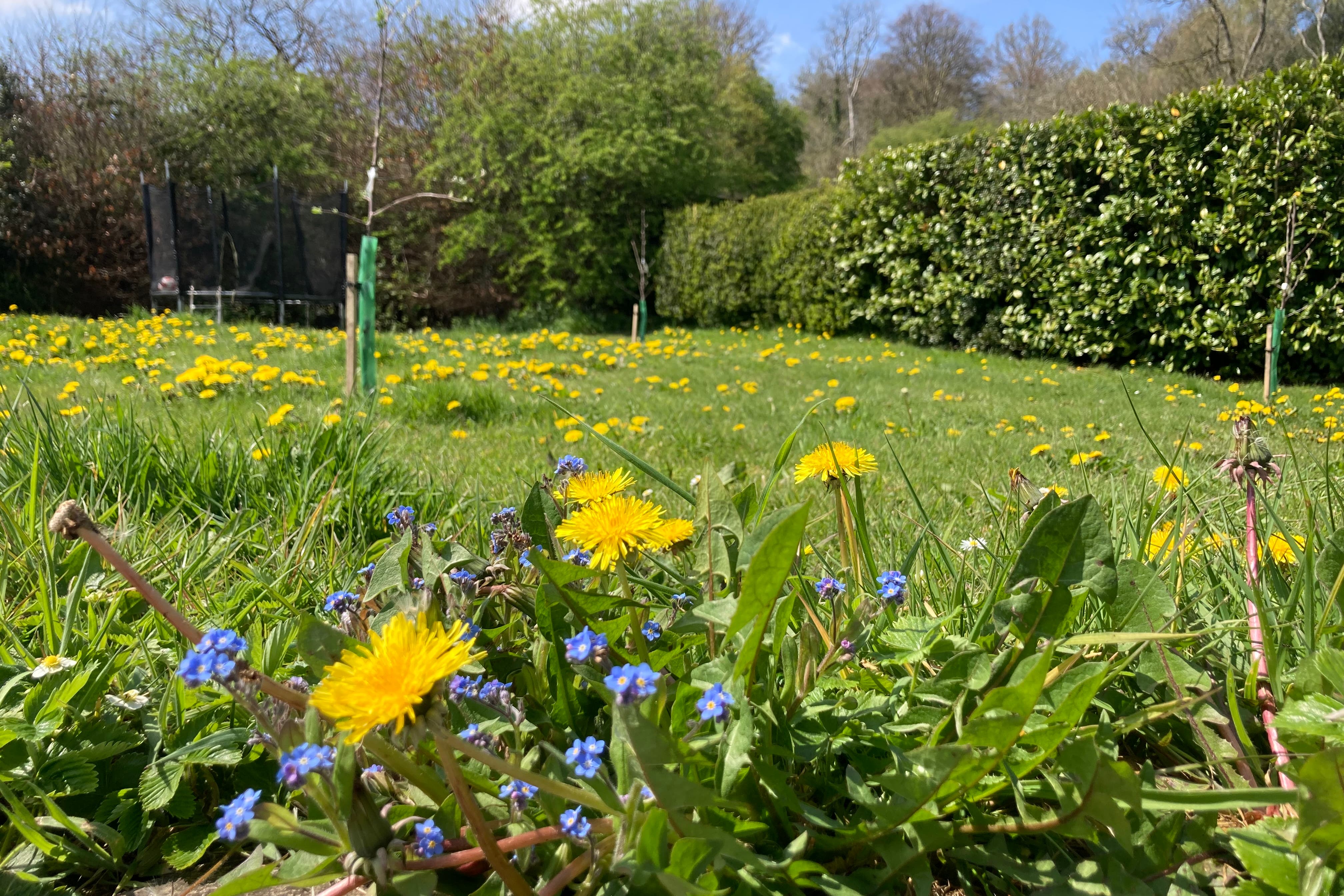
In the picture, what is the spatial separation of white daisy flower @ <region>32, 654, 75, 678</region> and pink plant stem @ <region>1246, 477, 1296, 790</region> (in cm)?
145

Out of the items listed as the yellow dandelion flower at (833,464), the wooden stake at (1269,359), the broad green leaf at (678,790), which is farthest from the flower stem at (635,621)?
the wooden stake at (1269,359)

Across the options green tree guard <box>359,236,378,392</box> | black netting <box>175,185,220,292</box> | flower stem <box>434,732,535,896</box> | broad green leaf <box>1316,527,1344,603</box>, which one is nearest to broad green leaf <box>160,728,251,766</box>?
flower stem <box>434,732,535,896</box>

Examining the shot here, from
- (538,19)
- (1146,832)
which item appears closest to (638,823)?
(1146,832)

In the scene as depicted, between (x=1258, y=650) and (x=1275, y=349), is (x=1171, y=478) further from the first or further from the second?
(x=1275, y=349)

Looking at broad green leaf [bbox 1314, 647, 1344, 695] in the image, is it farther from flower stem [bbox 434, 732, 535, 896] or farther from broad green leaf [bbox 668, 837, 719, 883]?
flower stem [bbox 434, 732, 535, 896]

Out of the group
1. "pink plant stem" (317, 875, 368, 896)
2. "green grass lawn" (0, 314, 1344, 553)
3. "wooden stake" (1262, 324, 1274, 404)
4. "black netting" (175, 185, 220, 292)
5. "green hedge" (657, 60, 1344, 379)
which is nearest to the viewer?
"pink plant stem" (317, 875, 368, 896)

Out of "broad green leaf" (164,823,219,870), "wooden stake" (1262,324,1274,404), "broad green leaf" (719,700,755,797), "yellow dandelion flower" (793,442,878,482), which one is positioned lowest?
"broad green leaf" (164,823,219,870)

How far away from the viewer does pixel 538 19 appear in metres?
14.7

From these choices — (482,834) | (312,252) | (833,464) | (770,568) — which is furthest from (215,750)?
(312,252)

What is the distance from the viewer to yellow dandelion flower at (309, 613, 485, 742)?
1.90 feet

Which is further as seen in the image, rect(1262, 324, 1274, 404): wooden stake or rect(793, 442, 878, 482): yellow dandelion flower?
rect(1262, 324, 1274, 404): wooden stake

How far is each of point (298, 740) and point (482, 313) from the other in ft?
48.7

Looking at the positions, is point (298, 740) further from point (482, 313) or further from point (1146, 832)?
point (482, 313)

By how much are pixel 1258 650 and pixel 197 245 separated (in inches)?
520
